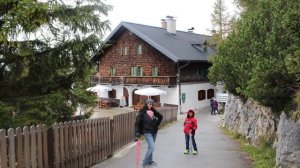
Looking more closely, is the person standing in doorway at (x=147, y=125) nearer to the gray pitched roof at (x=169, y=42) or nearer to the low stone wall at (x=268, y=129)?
the low stone wall at (x=268, y=129)

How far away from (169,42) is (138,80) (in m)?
4.89

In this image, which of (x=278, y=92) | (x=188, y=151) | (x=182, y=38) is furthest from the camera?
(x=182, y=38)

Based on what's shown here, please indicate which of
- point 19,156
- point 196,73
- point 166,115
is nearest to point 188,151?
point 19,156

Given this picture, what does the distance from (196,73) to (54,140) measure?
34.1 m

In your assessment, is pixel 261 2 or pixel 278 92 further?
pixel 261 2

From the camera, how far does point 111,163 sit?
413 inches

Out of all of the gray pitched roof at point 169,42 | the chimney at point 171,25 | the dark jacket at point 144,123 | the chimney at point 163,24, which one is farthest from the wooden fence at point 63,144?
the chimney at point 163,24

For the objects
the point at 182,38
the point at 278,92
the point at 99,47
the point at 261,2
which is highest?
the point at 182,38

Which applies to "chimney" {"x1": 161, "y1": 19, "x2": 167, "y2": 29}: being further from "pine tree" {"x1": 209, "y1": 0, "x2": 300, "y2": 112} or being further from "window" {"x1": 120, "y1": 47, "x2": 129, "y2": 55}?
"pine tree" {"x1": 209, "y1": 0, "x2": 300, "y2": 112}

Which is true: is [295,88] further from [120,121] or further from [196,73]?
[196,73]

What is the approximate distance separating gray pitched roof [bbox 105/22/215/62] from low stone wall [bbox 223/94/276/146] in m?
17.2

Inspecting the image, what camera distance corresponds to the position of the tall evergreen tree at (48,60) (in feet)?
31.9

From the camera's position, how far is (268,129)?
1173cm

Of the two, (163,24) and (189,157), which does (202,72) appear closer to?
(163,24)
